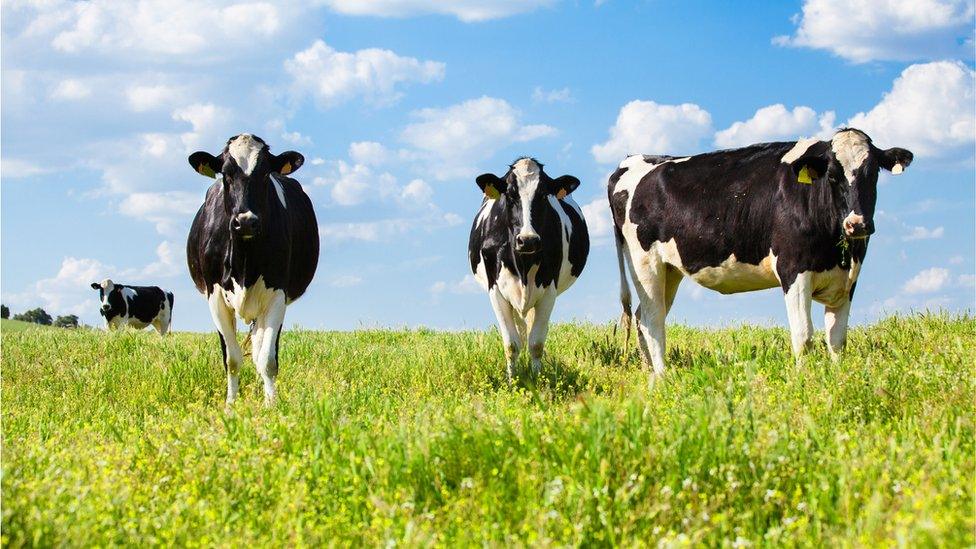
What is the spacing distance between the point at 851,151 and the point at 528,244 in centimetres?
326

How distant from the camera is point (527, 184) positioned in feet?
36.9

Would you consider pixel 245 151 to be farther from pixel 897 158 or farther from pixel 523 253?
pixel 897 158

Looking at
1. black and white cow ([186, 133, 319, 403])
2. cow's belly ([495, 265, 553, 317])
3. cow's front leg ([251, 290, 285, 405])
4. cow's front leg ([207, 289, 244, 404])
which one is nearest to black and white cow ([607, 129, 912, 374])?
cow's belly ([495, 265, 553, 317])

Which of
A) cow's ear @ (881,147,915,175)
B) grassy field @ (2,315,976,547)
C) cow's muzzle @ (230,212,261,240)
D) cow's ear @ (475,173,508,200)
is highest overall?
cow's ear @ (475,173,508,200)

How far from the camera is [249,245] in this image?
10164 millimetres

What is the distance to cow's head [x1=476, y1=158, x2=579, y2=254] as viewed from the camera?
1105cm

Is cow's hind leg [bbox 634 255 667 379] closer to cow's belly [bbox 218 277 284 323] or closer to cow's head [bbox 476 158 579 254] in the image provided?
cow's head [bbox 476 158 579 254]

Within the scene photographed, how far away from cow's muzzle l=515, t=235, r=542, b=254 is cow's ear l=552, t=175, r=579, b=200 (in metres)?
1.12

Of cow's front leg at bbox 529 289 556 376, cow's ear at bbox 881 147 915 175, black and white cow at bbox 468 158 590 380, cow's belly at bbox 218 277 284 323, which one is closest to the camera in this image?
cow's ear at bbox 881 147 915 175

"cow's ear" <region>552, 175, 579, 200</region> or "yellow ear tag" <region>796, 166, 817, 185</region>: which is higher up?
"cow's ear" <region>552, 175, 579, 200</region>

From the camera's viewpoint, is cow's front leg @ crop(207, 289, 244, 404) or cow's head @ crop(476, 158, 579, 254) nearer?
cow's front leg @ crop(207, 289, 244, 404)

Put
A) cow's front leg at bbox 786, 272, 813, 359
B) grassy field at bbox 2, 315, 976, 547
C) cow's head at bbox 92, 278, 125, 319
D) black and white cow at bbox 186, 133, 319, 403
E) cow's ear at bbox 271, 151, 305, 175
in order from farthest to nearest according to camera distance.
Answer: cow's head at bbox 92, 278, 125, 319
cow's ear at bbox 271, 151, 305, 175
black and white cow at bbox 186, 133, 319, 403
cow's front leg at bbox 786, 272, 813, 359
grassy field at bbox 2, 315, 976, 547

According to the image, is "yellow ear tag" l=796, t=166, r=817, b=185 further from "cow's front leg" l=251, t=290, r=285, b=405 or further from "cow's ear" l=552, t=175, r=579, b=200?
"cow's front leg" l=251, t=290, r=285, b=405

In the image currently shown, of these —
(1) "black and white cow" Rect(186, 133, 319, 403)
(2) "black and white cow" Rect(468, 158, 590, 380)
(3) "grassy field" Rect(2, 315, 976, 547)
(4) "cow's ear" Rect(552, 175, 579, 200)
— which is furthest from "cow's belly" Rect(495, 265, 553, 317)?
(3) "grassy field" Rect(2, 315, 976, 547)
